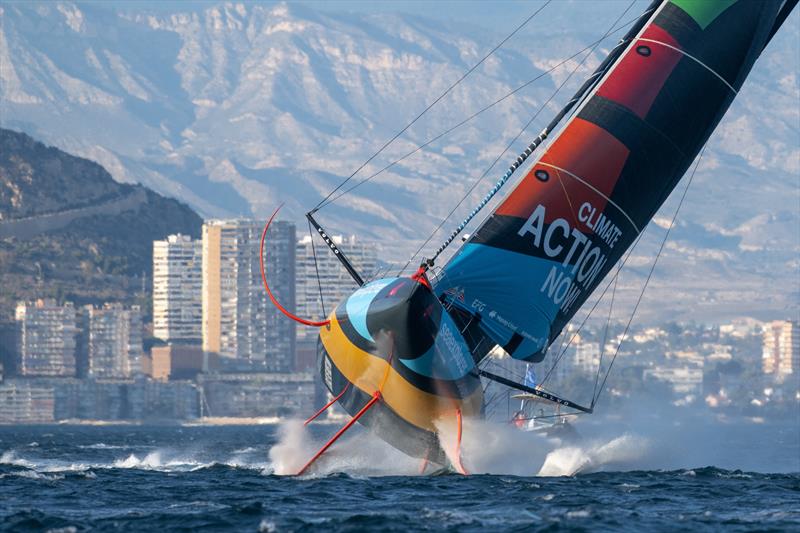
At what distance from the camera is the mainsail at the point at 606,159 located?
41906 mm

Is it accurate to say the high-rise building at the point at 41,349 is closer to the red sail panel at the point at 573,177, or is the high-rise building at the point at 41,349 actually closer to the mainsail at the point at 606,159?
the mainsail at the point at 606,159

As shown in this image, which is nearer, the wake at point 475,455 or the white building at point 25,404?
the wake at point 475,455

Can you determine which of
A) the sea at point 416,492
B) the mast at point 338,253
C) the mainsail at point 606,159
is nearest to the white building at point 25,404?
the sea at point 416,492

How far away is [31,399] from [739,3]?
13438 cm

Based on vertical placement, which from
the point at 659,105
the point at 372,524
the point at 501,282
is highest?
the point at 659,105

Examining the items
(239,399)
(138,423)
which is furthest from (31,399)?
(239,399)

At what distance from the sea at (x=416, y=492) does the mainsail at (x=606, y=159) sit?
2.89 metres

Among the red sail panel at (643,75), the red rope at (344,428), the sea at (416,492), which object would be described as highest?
the red sail panel at (643,75)

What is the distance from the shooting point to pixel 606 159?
138ft

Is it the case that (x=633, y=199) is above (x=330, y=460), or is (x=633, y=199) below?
above

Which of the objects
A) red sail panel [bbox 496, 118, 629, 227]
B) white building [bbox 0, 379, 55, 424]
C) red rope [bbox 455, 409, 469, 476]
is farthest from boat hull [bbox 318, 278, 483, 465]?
white building [bbox 0, 379, 55, 424]

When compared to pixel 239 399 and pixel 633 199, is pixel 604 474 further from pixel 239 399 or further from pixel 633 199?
pixel 239 399

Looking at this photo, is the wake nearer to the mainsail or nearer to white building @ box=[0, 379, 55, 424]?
the mainsail

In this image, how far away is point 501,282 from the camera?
A: 4219 cm
